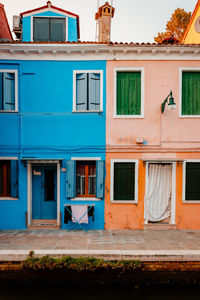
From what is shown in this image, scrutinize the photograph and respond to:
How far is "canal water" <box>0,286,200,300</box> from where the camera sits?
15.7ft

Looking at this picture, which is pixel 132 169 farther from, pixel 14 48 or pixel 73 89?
pixel 14 48

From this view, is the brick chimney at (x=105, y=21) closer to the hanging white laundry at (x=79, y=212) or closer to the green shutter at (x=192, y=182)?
the green shutter at (x=192, y=182)

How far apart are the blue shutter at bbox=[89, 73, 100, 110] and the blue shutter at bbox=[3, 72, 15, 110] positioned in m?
2.96

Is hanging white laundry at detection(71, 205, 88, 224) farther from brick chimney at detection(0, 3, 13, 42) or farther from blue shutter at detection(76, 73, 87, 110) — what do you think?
brick chimney at detection(0, 3, 13, 42)

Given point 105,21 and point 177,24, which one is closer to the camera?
point 105,21

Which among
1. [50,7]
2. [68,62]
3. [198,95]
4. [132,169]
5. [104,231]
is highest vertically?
[50,7]

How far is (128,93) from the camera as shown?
293 inches

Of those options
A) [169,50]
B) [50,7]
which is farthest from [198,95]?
[50,7]

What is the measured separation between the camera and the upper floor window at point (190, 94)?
24.4ft

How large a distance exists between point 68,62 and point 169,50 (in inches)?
147

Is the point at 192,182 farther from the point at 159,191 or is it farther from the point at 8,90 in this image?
the point at 8,90

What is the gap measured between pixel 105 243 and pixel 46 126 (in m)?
4.57

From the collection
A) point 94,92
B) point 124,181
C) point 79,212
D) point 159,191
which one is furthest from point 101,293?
point 94,92

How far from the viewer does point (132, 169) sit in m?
7.41
